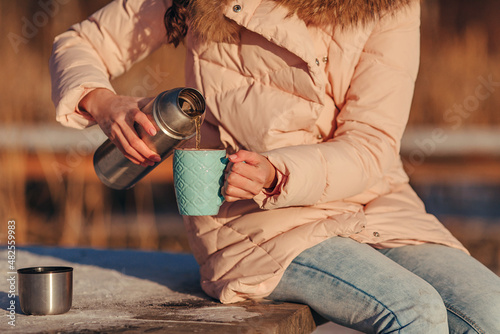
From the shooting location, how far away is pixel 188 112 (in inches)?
64.2

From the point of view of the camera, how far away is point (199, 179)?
4.86ft

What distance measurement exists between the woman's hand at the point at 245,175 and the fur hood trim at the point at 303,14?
414 mm

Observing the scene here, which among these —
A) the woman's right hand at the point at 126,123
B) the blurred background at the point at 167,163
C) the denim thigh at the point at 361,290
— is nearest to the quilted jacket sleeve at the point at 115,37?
the woman's right hand at the point at 126,123

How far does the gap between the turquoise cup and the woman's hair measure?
18.3 inches

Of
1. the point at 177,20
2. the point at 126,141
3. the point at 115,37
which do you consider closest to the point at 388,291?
the point at 126,141

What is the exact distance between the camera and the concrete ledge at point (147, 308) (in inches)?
59.2

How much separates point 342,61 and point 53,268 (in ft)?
2.92

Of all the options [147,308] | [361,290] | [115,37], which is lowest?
[147,308]

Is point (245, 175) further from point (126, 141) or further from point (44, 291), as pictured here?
point (44, 291)

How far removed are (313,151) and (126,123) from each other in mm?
444

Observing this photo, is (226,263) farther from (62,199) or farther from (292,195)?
(62,199)

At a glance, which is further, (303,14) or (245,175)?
(303,14)

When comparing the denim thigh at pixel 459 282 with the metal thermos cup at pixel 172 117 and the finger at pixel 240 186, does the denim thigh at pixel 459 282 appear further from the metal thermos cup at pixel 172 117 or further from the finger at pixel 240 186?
the metal thermos cup at pixel 172 117

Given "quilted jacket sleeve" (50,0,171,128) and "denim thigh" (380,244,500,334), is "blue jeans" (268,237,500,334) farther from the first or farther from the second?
"quilted jacket sleeve" (50,0,171,128)
